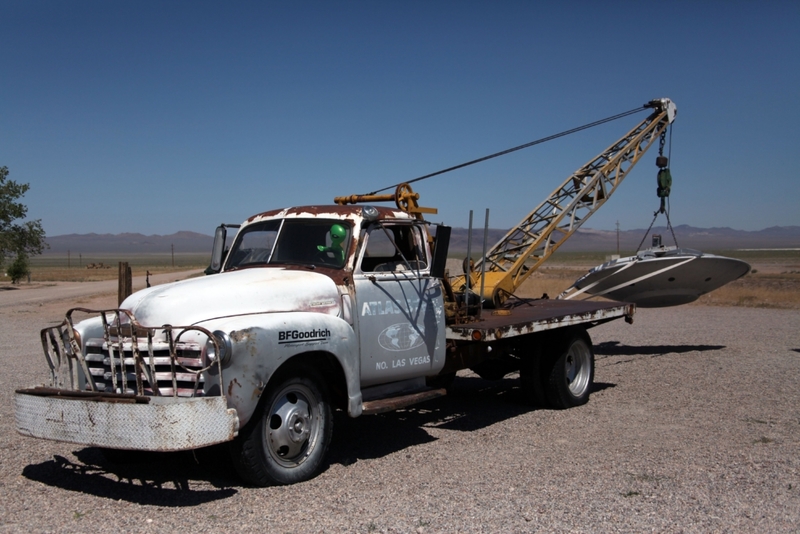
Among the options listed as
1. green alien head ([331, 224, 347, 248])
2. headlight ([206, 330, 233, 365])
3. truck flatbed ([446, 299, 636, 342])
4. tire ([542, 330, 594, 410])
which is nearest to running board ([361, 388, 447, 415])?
truck flatbed ([446, 299, 636, 342])

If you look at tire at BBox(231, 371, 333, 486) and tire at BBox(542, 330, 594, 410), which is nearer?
tire at BBox(231, 371, 333, 486)

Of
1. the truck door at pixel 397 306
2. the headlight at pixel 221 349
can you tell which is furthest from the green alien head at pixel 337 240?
the headlight at pixel 221 349

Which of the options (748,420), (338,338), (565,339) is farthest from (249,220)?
(748,420)

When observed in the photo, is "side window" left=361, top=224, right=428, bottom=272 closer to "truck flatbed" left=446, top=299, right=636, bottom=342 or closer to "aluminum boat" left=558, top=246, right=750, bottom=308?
"truck flatbed" left=446, top=299, right=636, bottom=342

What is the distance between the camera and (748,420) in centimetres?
A: 809

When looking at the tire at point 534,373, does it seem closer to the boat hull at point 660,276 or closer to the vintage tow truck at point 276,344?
the vintage tow truck at point 276,344

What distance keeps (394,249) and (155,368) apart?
8.50ft

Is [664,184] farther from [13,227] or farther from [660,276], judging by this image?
[13,227]

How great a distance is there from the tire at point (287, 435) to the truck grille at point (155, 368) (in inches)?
22.3

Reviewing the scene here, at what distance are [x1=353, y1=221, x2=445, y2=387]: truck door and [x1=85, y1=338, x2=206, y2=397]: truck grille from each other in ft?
5.45

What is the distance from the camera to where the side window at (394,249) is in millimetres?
6777

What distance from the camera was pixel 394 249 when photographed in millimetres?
7066

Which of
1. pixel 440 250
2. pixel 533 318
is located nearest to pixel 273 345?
pixel 440 250

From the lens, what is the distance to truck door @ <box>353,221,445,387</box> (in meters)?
6.51
